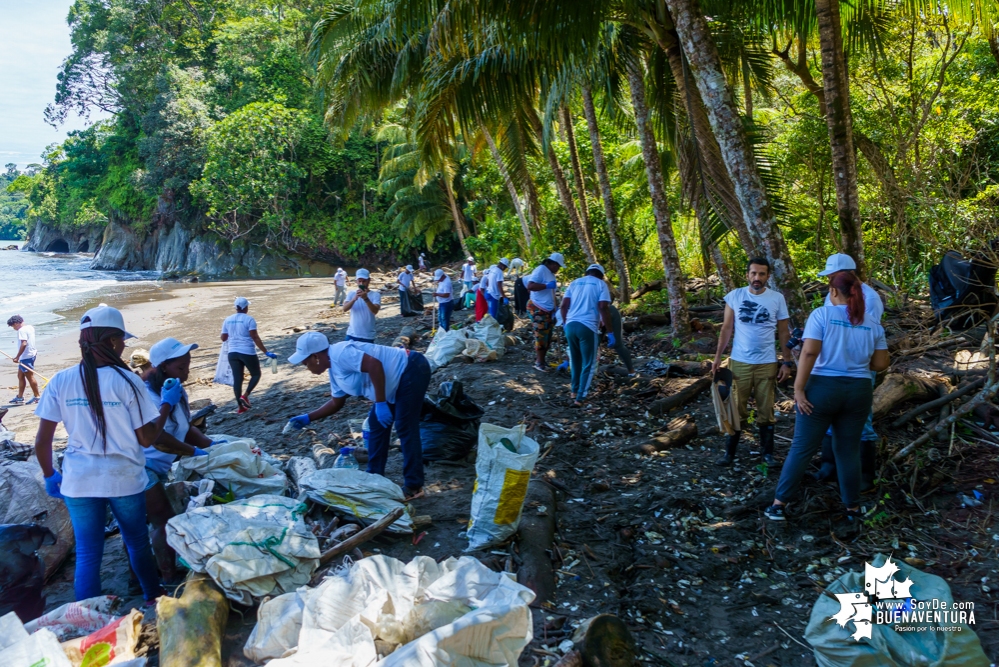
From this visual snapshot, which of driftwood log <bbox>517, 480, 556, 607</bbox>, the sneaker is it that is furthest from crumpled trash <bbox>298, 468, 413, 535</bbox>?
the sneaker

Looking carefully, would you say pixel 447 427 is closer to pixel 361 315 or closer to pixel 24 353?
pixel 361 315

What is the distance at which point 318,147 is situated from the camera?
3800 cm

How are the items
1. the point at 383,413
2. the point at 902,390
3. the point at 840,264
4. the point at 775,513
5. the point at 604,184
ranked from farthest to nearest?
1. the point at 604,184
2. the point at 902,390
3. the point at 383,413
4. the point at 775,513
5. the point at 840,264

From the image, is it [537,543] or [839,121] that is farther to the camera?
[839,121]

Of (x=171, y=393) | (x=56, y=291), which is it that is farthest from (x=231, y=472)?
(x=56, y=291)

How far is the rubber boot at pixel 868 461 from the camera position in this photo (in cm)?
472

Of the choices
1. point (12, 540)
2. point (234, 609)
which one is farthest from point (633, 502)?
point (12, 540)

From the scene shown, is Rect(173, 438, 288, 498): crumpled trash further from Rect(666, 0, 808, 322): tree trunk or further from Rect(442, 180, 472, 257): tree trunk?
Rect(442, 180, 472, 257): tree trunk

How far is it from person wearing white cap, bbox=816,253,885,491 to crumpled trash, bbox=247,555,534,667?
274cm

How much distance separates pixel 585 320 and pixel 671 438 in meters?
1.73

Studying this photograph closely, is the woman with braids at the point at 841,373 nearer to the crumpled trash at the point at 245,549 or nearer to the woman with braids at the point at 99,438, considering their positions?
the crumpled trash at the point at 245,549

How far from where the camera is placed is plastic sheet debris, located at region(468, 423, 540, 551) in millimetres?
4309

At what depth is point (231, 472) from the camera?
4.95m

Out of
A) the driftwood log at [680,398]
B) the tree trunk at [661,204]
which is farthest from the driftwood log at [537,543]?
the tree trunk at [661,204]
